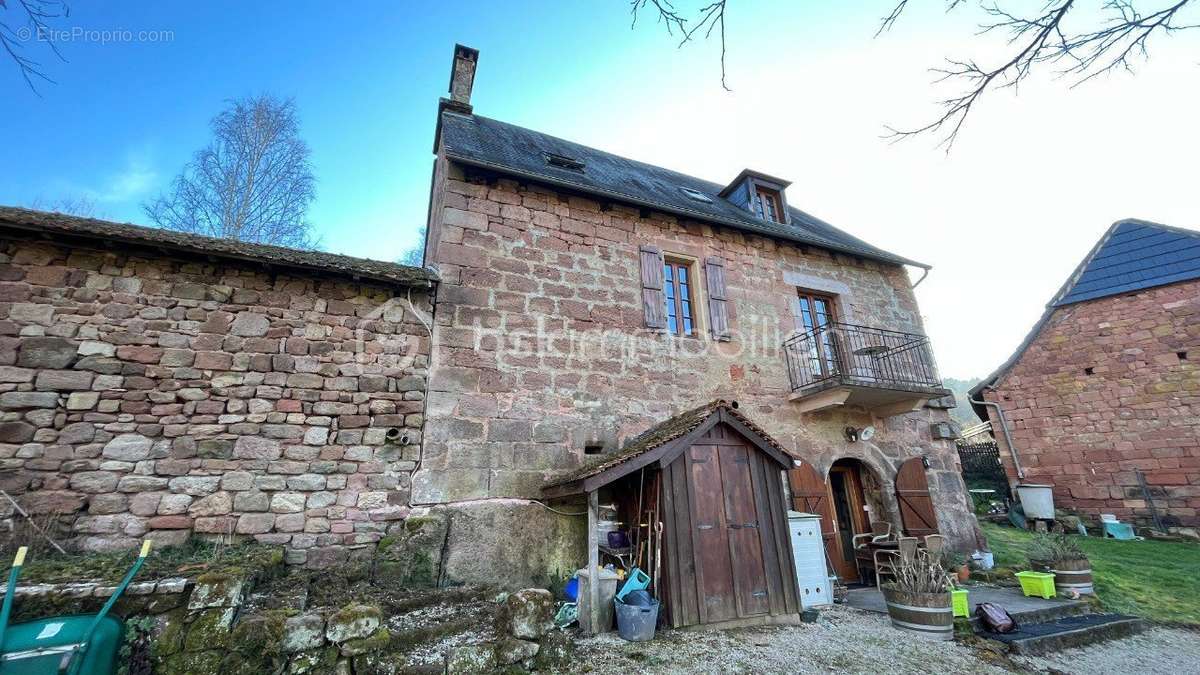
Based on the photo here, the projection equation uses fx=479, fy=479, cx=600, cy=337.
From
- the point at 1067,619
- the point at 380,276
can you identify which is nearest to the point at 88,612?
the point at 380,276

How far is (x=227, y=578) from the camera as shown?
3221 mm

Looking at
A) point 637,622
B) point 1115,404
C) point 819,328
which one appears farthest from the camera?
point 1115,404

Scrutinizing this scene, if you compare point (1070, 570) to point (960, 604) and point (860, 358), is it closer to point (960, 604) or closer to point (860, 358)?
point (960, 604)

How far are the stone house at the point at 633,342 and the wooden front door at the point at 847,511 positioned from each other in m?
0.03

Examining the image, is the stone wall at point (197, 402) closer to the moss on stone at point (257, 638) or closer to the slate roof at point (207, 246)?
the slate roof at point (207, 246)

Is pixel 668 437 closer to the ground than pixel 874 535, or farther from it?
farther from it

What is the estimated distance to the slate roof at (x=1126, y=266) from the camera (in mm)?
10602

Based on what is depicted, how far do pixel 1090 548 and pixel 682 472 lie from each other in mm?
9029

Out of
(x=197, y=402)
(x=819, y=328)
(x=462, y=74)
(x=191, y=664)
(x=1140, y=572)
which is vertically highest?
(x=462, y=74)

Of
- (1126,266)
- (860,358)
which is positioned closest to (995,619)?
(860,358)

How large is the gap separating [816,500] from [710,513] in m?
2.80

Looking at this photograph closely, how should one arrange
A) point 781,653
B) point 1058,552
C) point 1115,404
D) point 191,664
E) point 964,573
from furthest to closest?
point 1115,404
point 964,573
point 1058,552
point 781,653
point 191,664

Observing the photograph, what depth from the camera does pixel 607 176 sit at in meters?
8.43

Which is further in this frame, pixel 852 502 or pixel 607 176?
pixel 607 176
